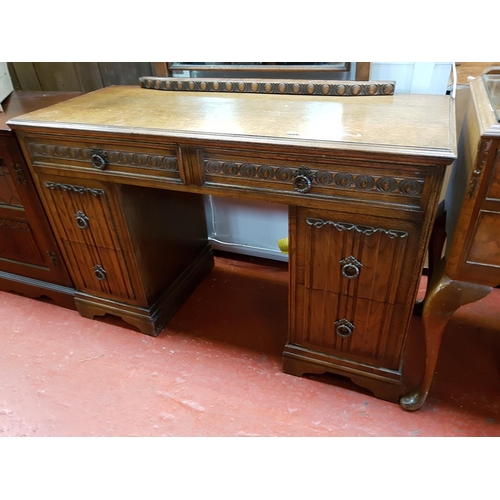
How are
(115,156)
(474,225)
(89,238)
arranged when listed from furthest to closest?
(89,238)
(115,156)
(474,225)

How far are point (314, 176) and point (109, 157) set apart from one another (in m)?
0.66

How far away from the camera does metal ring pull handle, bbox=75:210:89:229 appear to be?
1.46m

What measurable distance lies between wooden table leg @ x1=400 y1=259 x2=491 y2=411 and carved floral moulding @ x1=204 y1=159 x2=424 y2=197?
281mm

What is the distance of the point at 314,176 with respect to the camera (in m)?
1.05

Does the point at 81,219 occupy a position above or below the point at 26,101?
below

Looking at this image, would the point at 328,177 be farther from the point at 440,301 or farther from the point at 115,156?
the point at 115,156

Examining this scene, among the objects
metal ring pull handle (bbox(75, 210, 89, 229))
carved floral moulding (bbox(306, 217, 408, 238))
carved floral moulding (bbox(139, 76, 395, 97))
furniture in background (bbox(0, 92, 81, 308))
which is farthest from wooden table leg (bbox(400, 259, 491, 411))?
furniture in background (bbox(0, 92, 81, 308))

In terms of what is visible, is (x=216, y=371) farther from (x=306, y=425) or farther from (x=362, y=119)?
(x=362, y=119)

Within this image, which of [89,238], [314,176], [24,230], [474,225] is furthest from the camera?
[24,230]

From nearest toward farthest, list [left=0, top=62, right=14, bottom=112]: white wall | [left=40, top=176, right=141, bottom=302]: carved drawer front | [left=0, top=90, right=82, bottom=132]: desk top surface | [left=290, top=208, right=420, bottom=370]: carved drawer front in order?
[left=290, top=208, right=420, bottom=370]: carved drawer front → [left=40, top=176, right=141, bottom=302]: carved drawer front → [left=0, top=90, right=82, bottom=132]: desk top surface → [left=0, top=62, right=14, bottom=112]: white wall

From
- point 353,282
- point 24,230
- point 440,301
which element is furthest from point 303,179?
point 24,230

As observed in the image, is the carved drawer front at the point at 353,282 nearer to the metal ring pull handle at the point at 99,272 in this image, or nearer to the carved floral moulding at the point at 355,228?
the carved floral moulding at the point at 355,228

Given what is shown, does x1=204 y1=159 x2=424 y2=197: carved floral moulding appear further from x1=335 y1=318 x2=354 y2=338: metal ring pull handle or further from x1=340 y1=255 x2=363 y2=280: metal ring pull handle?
x1=335 y1=318 x2=354 y2=338: metal ring pull handle
